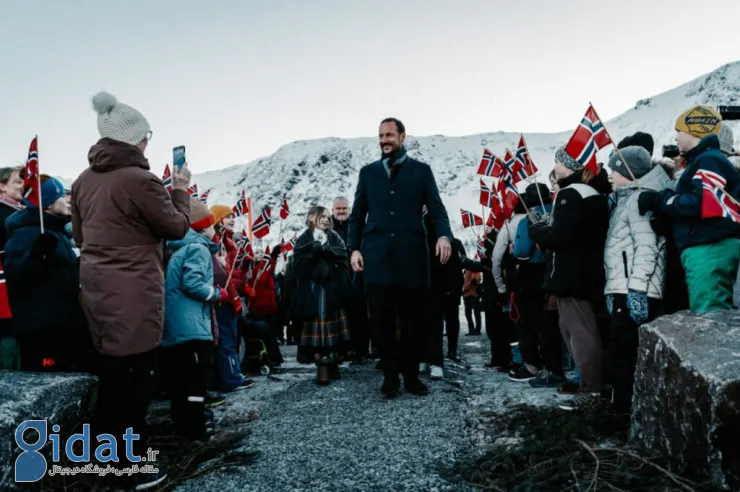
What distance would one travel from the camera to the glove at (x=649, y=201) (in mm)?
3477

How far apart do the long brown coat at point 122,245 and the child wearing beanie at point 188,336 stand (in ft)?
3.09

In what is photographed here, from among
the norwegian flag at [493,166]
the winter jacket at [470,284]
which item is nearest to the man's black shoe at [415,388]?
the norwegian flag at [493,166]

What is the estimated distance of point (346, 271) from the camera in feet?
19.6

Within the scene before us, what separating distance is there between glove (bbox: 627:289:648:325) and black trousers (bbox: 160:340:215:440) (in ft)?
9.07

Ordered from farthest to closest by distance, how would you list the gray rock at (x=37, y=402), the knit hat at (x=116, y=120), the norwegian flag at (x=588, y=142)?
the norwegian flag at (x=588, y=142) → the knit hat at (x=116, y=120) → the gray rock at (x=37, y=402)

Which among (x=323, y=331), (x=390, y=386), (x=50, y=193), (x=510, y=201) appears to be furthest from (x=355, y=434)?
(x=510, y=201)

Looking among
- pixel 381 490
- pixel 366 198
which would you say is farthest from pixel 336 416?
pixel 366 198

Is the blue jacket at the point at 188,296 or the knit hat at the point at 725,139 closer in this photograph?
the blue jacket at the point at 188,296

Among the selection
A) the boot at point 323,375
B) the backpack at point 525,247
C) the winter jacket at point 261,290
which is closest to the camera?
the backpack at point 525,247

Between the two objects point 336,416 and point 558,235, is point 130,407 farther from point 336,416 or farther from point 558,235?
point 558,235

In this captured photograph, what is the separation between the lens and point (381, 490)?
8.45 ft

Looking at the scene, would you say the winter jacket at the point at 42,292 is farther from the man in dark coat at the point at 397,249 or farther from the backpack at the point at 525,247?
the backpack at the point at 525,247

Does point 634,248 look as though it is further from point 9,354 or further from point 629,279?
point 9,354

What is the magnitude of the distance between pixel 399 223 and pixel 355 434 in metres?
1.80
